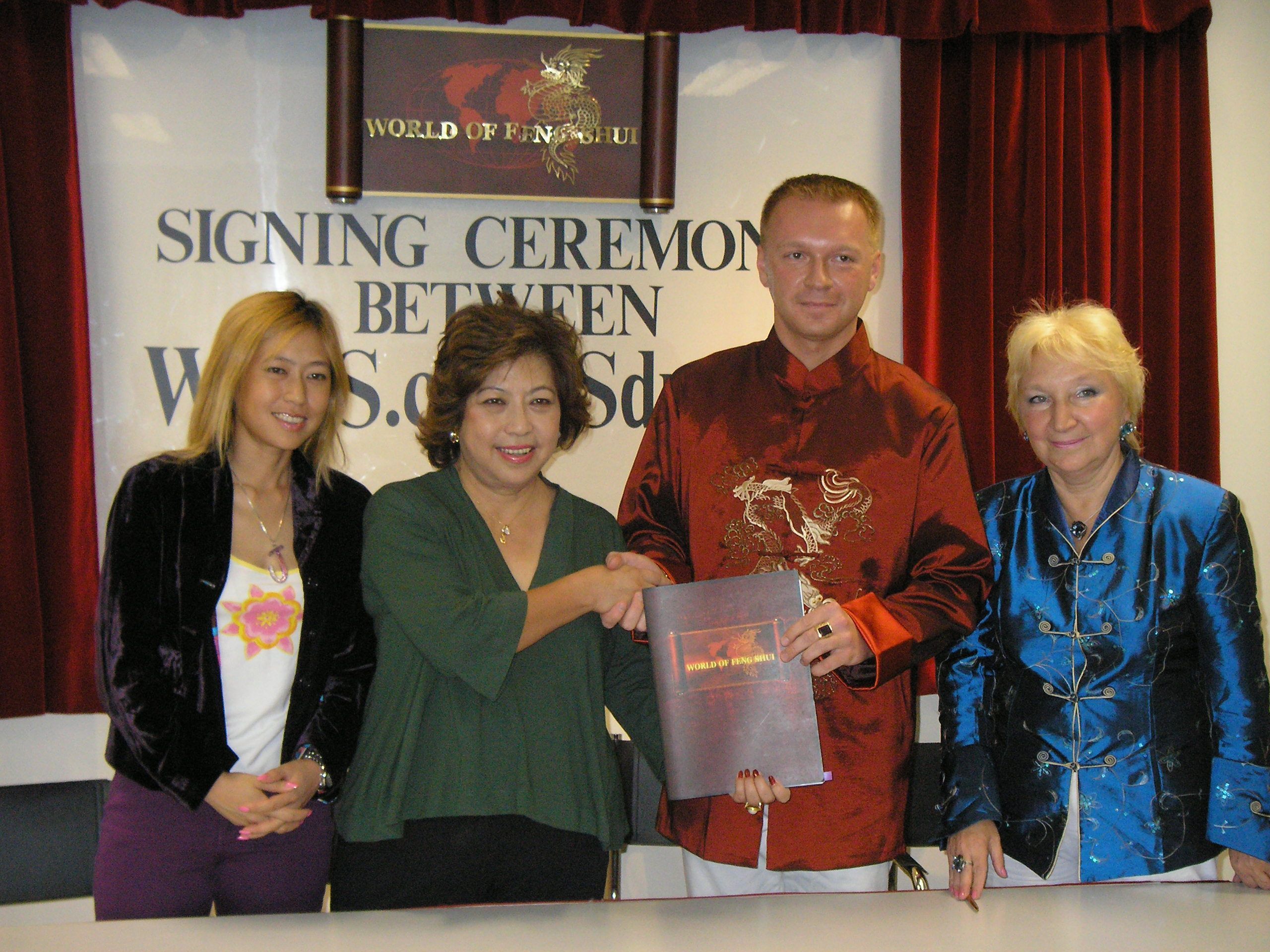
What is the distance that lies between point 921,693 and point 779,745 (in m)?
1.84

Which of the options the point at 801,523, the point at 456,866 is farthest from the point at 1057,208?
the point at 456,866

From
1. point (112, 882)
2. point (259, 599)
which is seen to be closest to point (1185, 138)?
point (259, 599)

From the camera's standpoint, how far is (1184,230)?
3.55 m

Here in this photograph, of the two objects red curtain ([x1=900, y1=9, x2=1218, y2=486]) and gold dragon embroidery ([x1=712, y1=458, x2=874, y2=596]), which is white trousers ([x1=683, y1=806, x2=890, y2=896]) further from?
red curtain ([x1=900, y1=9, x2=1218, y2=486])

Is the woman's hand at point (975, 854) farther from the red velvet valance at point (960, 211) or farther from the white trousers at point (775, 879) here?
the red velvet valance at point (960, 211)

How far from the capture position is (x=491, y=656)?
1.87 m

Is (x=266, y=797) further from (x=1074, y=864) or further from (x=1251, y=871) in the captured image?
(x=1251, y=871)

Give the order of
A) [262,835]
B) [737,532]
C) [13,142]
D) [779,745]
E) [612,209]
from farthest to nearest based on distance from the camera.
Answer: [612,209]
[13,142]
[737,532]
[262,835]
[779,745]

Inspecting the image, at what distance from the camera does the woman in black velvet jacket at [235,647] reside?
194 centimetres

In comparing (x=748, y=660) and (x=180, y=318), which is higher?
(x=180, y=318)

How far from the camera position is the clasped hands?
1.93 m

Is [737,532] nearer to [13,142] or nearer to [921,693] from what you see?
[921,693]

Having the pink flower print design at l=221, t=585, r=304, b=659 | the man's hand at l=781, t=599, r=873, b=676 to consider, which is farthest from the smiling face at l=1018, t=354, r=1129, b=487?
the pink flower print design at l=221, t=585, r=304, b=659

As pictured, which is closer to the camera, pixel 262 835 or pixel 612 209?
pixel 262 835
